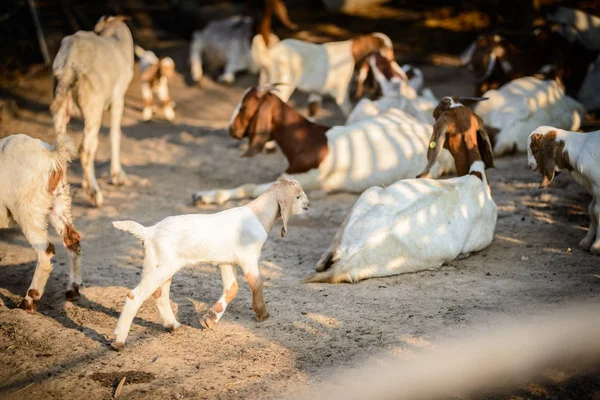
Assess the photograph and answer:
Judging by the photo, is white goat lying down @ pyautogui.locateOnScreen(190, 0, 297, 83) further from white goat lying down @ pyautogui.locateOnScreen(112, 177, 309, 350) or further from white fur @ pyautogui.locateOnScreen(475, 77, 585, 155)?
white goat lying down @ pyautogui.locateOnScreen(112, 177, 309, 350)

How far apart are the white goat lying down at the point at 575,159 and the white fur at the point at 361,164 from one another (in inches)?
75.4

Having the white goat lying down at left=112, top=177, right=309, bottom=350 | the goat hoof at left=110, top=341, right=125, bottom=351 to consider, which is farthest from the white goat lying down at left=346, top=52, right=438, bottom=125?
the goat hoof at left=110, top=341, right=125, bottom=351

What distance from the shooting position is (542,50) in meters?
11.0

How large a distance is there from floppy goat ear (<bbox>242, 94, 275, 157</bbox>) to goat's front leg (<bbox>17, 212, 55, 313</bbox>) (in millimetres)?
2904

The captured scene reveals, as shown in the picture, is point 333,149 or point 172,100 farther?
point 172,100

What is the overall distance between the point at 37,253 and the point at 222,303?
1427mm

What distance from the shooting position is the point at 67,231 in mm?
5453

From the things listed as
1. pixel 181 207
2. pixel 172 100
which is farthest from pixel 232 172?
pixel 172 100

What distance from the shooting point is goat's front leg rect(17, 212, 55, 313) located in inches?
208

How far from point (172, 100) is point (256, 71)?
1739mm

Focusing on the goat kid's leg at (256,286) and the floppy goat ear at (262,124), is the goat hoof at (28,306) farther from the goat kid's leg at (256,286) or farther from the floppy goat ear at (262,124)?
the floppy goat ear at (262,124)

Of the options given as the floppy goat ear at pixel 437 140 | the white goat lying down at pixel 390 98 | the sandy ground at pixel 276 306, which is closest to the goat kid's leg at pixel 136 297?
the sandy ground at pixel 276 306

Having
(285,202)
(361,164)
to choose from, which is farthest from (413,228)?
(361,164)

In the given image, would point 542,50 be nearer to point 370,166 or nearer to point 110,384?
point 370,166
